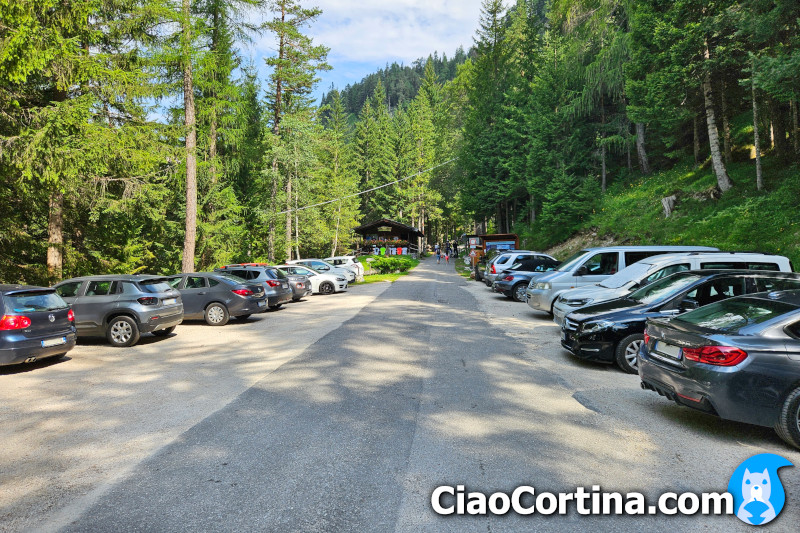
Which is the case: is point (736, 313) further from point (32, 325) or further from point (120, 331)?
point (120, 331)

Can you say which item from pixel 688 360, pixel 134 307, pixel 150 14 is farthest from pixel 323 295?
pixel 688 360

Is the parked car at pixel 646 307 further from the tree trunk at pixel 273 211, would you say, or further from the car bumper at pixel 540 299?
the tree trunk at pixel 273 211

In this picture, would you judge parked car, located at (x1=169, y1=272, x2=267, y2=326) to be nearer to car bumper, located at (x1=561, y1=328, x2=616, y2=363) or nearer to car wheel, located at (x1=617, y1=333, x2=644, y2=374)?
car bumper, located at (x1=561, y1=328, x2=616, y2=363)

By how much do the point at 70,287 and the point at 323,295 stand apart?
12.0 metres

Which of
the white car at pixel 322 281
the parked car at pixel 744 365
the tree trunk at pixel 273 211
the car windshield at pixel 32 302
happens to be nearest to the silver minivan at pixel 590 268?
the parked car at pixel 744 365

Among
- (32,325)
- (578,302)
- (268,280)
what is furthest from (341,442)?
(268,280)

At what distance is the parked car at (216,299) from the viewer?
12.7 meters

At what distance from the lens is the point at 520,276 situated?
16.7 metres

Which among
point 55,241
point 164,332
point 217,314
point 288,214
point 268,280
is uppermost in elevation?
point 288,214

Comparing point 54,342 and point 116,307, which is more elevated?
point 116,307

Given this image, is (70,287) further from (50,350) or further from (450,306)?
(450,306)

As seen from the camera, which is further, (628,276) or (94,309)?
(94,309)

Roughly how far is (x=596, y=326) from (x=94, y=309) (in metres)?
10.6

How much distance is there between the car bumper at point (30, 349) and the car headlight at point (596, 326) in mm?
9451
